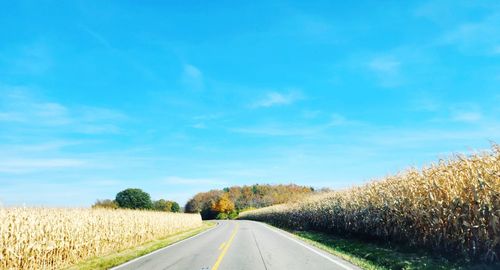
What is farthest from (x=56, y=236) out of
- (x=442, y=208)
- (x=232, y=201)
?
(x=232, y=201)

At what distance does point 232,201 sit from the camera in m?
167

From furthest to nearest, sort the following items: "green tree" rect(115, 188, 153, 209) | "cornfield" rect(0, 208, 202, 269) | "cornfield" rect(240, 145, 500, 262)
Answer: "green tree" rect(115, 188, 153, 209) < "cornfield" rect(0, 208, 202, 269) < "cornfield" rect(240, 145, 500, 262)

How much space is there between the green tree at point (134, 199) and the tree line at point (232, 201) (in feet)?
117

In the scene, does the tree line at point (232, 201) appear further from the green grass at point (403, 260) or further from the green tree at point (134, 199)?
A: the green grass at point (403, 260)

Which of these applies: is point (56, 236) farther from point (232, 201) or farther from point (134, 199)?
point (232, 201)

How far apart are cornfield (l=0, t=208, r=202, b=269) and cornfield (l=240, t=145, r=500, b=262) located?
1335cm

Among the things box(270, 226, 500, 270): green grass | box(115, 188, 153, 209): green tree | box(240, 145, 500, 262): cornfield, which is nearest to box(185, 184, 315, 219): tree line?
box(115, 188, 153, 209): green tree

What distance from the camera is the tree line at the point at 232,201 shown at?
458 feet

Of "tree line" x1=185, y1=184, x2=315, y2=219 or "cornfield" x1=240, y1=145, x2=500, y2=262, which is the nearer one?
"cornfield" x1=240, y1=145, x2=500, y2=262

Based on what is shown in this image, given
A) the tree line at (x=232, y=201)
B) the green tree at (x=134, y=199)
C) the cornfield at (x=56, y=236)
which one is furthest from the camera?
the tree line at (x=232, y=201)

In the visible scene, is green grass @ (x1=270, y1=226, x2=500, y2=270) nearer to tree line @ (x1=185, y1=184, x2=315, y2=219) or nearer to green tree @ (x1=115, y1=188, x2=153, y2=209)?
green tree @ (x1=115, y1=188, x2=153, y2=209)

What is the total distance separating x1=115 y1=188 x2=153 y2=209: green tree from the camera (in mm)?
95000

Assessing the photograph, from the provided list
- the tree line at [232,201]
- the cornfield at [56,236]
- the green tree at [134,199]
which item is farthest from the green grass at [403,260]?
the tree line at [232,201]

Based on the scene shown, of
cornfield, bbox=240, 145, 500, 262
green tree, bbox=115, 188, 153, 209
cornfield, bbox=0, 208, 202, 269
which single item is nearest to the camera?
cornfield, bbox=240, 145, 500, 262
